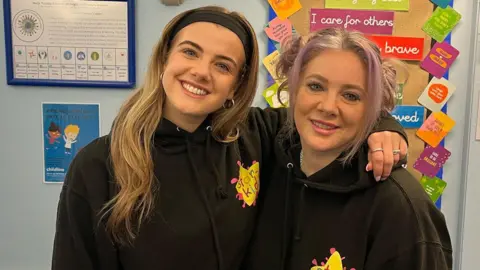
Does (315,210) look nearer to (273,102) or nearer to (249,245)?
(249,245)

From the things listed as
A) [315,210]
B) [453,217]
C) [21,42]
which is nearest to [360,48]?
[315,210]

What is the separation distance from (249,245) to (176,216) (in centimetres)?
24

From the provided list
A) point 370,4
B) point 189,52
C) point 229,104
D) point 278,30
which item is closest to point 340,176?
point 229,104

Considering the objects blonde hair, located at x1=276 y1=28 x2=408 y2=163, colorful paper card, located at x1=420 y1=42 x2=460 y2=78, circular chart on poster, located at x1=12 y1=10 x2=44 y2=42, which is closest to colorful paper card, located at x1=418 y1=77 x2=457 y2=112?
colorful paper card, located at x1=420 y1=42 x2=460 y2=78

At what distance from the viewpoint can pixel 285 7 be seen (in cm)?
205

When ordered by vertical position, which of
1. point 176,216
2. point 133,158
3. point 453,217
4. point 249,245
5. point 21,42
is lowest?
point 453,217

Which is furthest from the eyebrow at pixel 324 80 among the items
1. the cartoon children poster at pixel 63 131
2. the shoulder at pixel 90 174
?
the cartoon children poster at pixel 63 131

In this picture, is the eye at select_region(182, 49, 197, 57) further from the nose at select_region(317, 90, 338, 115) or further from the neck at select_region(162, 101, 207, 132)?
the nose at select_region(317, 90, 338, 115)

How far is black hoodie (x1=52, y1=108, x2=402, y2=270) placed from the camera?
43.6 inches

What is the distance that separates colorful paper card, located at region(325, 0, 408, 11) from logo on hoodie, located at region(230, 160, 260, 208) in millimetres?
1118

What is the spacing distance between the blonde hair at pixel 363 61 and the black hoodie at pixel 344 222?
9 cm

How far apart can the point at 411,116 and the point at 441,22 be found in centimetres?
46

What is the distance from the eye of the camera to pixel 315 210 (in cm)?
113

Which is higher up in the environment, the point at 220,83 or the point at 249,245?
the point at 220,83
